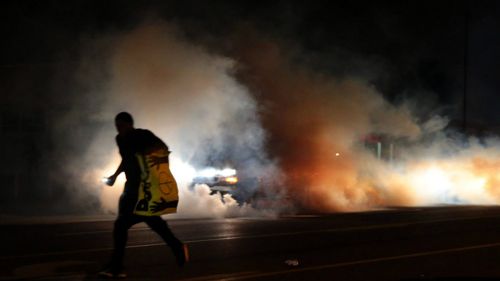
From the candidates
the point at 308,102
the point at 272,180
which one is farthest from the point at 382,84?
the point at 272,180

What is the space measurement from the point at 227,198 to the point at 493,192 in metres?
12.0

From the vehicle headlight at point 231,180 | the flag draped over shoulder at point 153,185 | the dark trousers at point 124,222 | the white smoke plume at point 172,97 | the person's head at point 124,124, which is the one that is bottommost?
the dark trousers at point 124,222

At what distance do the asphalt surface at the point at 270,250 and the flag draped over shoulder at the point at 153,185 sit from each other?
86 cm

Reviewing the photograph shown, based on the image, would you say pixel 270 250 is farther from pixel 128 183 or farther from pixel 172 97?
pixel 172 97

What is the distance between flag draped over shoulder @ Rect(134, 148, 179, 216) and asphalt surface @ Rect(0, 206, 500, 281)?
86 centimetres

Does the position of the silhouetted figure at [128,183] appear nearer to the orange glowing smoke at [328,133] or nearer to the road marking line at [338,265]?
the road marking line at [338,265]

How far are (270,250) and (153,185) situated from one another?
3.34 metres

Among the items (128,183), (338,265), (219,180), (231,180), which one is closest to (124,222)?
(128,183)

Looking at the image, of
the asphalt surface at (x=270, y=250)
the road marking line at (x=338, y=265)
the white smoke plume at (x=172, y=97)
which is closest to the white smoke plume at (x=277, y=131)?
the white smoke plume at (x=172, y=97)

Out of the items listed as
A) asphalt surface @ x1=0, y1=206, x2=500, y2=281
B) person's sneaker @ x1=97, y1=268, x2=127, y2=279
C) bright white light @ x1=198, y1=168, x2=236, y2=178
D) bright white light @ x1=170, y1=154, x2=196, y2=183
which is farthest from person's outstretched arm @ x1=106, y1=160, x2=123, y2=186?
bright white light @ x1=198, y1=168, x2=236, y2=178

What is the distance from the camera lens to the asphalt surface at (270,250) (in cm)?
793

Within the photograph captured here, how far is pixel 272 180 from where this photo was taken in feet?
65.3

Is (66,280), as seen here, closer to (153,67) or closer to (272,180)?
(153,67)

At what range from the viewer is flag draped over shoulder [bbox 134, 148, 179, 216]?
6.96 m
